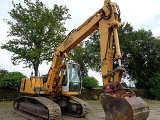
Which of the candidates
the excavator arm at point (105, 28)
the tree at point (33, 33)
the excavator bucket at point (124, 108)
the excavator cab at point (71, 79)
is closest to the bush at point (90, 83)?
the tree at point (33, 33)

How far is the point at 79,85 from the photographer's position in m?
11.0

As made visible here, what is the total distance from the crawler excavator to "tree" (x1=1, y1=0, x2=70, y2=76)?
10357 millimetres

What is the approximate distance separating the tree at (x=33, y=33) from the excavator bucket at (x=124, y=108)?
1623cm

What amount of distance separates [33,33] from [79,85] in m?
12.8

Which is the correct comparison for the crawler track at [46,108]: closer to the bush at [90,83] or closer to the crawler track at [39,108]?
the crawler track at [39,108]

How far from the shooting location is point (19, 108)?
39.4ft

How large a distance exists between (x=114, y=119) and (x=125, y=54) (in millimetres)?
21652

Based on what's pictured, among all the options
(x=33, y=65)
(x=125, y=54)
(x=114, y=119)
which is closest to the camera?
(x=114, y=119)

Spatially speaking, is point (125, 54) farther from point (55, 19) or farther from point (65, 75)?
point (65, 75)

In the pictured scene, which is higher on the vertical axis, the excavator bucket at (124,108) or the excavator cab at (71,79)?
the excavator cab at (71,79)

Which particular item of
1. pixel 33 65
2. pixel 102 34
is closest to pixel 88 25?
pixel 102 34

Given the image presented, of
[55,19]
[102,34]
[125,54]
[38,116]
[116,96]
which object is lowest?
[38,116]

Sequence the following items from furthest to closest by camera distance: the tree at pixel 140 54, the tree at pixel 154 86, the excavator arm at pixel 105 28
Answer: the tree at pixel 140 54 < the tree at pixel 154 86 < the excavator arm at pixel 105 28

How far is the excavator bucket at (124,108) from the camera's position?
571cm
